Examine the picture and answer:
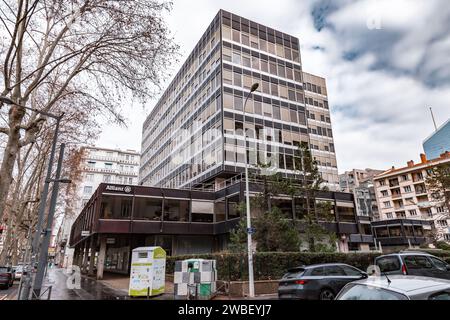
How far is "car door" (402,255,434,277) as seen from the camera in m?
9.62

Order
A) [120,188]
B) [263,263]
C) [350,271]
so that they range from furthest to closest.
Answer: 1. [120,188]
2. [263,263]
3. [350,271]

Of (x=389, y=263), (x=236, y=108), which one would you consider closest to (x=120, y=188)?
(x=236, y=108)

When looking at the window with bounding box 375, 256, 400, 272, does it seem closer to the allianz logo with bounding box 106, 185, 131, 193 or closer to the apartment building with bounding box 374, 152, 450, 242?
the allianz logo with bounding box 106, 185, 131, 193

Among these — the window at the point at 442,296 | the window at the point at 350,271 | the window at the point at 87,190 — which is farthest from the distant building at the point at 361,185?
the window at the point at 442,296

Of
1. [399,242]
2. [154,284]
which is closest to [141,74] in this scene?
[154,284]

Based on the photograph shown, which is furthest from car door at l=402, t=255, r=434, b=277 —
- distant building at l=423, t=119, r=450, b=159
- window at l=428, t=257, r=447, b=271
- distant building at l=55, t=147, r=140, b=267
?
distant building at l=55, t=147, r=140, b=267

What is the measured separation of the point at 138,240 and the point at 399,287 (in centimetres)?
3382

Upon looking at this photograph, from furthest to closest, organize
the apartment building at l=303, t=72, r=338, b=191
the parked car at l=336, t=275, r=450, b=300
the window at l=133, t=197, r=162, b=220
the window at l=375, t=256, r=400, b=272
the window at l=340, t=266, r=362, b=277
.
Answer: the apartment building at l=303, t=72, r=338, b=191, the window at l=133, t=197, r=162, b=220, the window at l=340, t=266, r=362, b=277, the window at l=375, t=256, r=400, b=272, the parked car at l=336, t=275, r=450, b=300

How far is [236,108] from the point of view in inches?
1275

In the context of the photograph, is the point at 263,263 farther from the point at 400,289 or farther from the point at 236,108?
the point at 236,108

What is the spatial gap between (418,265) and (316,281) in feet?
12.4

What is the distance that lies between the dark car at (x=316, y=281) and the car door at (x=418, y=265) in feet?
5.06

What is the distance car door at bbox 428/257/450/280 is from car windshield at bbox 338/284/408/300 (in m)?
7.39
